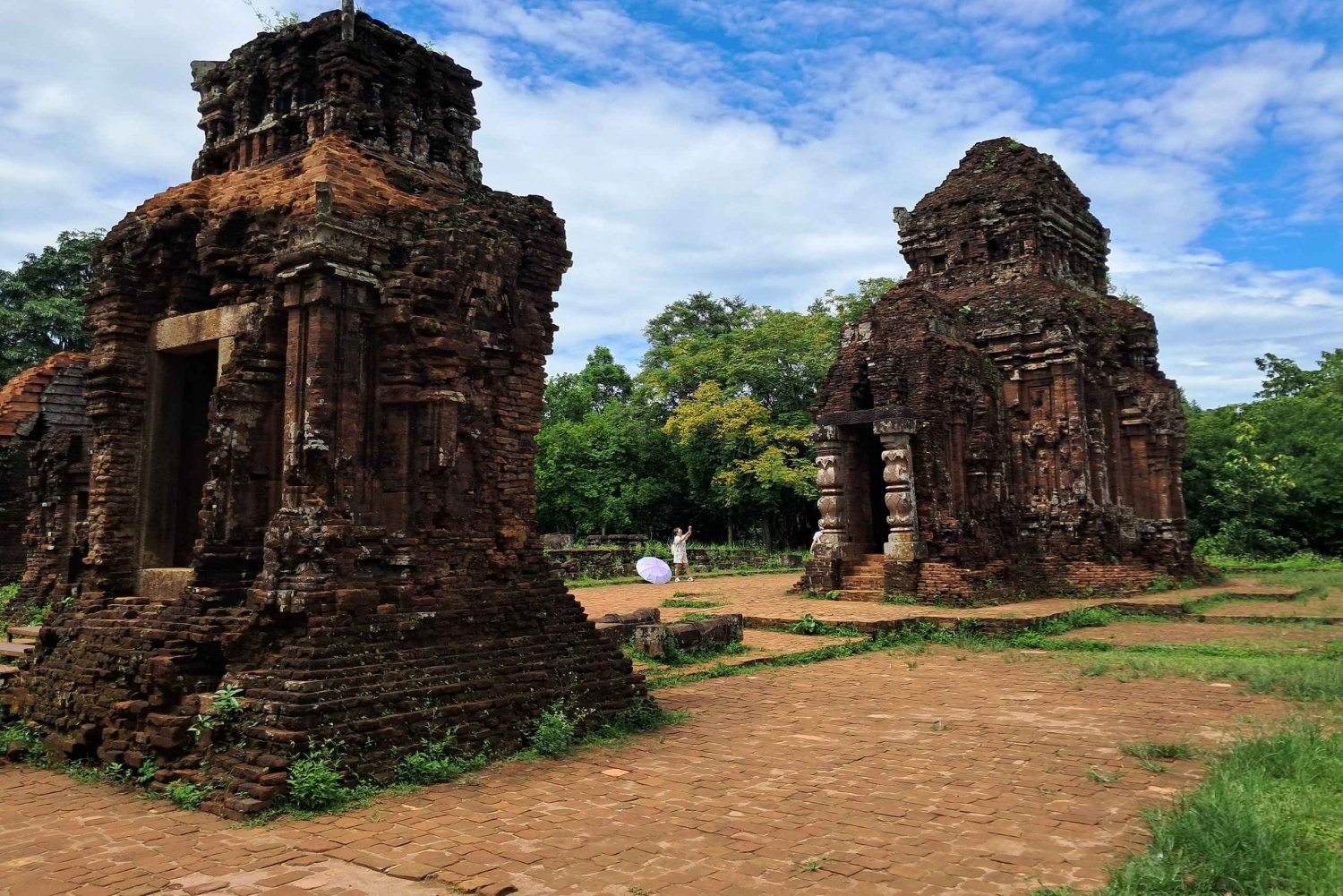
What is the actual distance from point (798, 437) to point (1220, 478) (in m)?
14.5

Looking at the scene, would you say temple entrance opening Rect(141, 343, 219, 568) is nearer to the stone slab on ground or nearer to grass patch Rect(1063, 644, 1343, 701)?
the stone slab on ground

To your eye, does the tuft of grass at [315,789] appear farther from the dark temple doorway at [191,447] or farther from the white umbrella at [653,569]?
the white umbrella at [653,569]

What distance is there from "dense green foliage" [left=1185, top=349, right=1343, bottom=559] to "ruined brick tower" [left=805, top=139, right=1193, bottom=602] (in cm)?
809

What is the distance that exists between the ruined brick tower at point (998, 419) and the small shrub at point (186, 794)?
514 inches

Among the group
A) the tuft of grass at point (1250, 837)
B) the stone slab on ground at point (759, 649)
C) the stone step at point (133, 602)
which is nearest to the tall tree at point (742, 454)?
the stone slab on ground at point (759, 649)

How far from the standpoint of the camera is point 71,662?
7.50 meters

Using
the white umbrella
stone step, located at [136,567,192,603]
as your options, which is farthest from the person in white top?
stone step, located at [136,567,192,603]

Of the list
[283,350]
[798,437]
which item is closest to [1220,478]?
[798,437]

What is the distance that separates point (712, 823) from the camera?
5.42 metres

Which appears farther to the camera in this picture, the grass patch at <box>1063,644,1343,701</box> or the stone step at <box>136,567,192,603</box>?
the grass patch at <box>1063,644,1343,701</box>

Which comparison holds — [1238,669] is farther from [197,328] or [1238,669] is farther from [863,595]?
[197,328]

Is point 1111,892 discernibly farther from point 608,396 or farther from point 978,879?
point 608,396

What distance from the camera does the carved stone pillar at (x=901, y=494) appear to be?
56.3 ft

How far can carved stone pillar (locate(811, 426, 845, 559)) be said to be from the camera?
59.5ft
